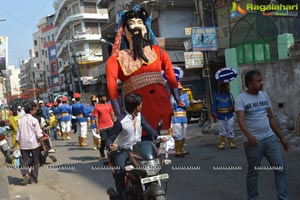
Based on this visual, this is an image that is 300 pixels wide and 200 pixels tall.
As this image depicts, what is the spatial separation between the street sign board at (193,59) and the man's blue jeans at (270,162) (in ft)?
32.9

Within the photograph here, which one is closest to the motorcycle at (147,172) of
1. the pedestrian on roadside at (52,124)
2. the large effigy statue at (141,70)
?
the large effigy statue at (141,70)

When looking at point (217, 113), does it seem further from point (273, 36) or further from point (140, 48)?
point (273, 36)

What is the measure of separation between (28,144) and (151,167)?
4.25m

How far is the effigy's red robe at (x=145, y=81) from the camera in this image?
5.07 m

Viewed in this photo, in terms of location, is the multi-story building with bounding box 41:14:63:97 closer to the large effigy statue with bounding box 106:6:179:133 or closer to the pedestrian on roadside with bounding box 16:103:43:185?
the pedestrian on roadside with bounding box 16:103:43:185

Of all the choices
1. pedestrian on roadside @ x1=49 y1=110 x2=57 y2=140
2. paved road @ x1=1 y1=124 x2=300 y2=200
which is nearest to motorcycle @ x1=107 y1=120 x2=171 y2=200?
paved road @ x1=1 y1=124 x2=300 y2=200

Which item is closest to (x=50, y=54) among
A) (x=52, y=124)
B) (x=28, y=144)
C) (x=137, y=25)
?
(x=52, y=124)

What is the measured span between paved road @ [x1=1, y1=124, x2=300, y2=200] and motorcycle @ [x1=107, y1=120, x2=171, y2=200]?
5.65 feet

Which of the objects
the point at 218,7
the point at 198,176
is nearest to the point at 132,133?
the point at 198,176

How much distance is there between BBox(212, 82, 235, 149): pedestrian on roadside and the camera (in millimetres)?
8922

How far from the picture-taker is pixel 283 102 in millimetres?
11844

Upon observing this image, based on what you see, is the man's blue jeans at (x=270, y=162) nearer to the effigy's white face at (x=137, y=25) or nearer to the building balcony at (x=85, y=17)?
the effigy's white face at (x=137, y=25)

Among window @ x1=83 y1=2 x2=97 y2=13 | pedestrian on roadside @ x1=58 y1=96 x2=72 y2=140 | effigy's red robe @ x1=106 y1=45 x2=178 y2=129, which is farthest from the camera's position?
window @ x1=83 y1=2 x2=97 y2=13

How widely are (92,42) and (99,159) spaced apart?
37927 mm
